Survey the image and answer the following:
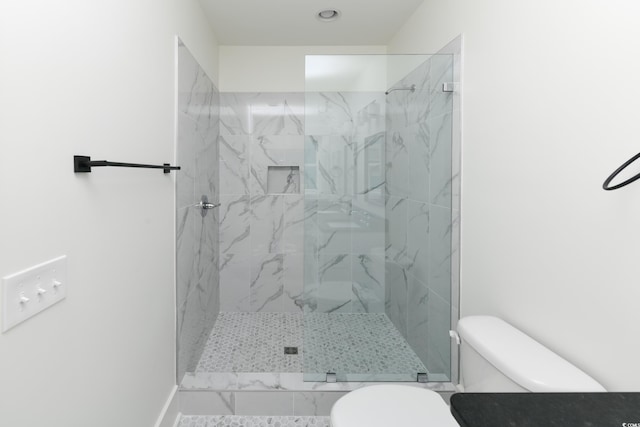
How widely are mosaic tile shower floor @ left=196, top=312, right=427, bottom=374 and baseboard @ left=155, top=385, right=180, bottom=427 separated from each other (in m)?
0.35

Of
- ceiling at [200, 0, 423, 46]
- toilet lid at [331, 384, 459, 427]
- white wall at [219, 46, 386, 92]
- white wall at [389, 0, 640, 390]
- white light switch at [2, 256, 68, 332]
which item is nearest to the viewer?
white light switch at [2, 256, 68, 332]

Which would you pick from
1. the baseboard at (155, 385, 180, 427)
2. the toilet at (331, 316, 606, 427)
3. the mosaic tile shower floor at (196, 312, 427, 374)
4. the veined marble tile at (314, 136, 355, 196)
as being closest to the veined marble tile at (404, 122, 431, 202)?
the veined marble tile at (314, 136, 355, 196)

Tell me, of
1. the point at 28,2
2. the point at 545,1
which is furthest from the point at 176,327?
the point at 545,1

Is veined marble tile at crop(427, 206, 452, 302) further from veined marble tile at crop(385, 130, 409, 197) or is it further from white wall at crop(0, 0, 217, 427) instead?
white wall at crop(0, 0, 217, 427)

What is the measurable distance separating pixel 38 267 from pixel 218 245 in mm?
2444

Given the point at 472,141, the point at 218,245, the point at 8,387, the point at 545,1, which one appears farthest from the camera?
the point at 218,245

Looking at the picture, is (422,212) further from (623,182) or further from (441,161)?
(623,182)

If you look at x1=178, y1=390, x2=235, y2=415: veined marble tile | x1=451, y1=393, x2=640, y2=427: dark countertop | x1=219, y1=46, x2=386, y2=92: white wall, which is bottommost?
x1=178, y1=390, x2=235, y2=415: veined marble tile

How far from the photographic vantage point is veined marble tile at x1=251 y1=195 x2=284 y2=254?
337cm

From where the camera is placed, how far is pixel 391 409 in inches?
54.1

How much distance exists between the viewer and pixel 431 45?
7.66 ft

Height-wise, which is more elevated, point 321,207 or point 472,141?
point 472,141

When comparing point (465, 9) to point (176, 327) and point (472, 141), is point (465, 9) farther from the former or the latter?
point (176, 327)

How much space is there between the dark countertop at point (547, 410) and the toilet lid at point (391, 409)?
77 cm
